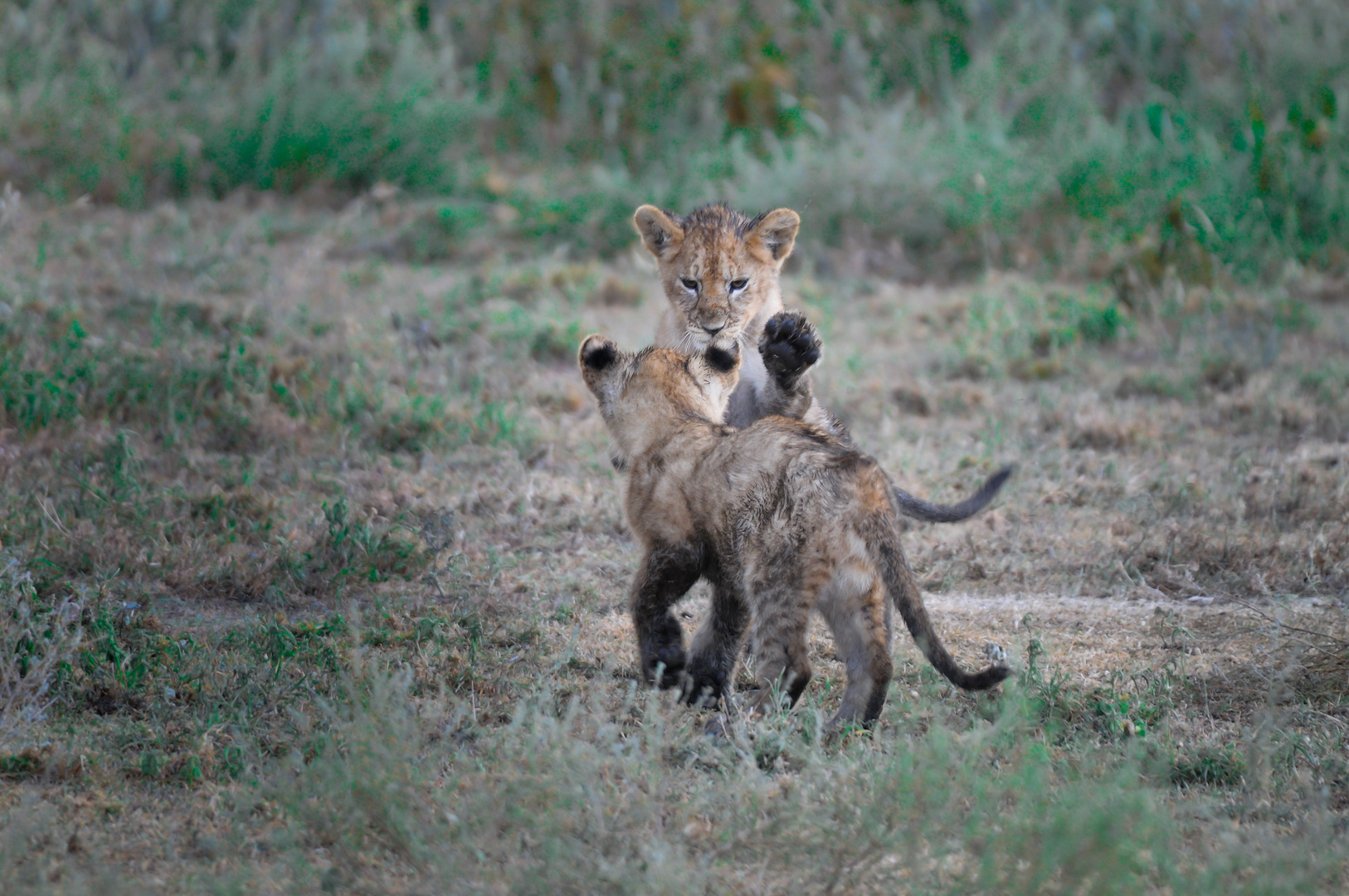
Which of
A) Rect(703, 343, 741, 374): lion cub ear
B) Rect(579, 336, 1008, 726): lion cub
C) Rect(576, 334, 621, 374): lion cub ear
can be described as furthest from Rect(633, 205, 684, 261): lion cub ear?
Rect(579, 336, 1008, 726): lion cub

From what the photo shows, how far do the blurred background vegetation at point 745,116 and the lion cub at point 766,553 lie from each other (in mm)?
5938

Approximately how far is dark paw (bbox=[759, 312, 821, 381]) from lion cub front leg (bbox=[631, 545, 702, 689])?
4.36 feet

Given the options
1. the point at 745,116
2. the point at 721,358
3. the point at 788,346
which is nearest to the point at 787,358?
the point at 788,346

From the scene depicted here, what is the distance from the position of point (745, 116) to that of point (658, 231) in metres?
6.06

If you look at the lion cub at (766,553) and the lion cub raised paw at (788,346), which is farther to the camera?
the lion cub raised paw at (788,346)

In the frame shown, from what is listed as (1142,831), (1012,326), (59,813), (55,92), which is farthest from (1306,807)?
(55,92)

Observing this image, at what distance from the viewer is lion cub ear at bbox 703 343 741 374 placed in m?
4.75

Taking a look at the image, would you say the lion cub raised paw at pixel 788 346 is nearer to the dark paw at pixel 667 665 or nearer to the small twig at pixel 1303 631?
the dark paw at pixel 667 665

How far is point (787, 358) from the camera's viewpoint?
5.11 metres

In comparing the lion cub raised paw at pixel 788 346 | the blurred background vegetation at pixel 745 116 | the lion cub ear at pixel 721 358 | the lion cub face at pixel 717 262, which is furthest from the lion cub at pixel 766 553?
the blurred background vegetation at pixel 745 116

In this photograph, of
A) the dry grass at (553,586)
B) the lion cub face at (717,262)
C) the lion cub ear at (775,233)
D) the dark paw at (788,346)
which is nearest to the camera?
the dry grass at (553,586)

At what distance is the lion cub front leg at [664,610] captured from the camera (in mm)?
3975

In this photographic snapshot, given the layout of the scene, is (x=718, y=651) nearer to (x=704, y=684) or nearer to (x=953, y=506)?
(x=704, y=684)

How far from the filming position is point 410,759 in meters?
3.21
